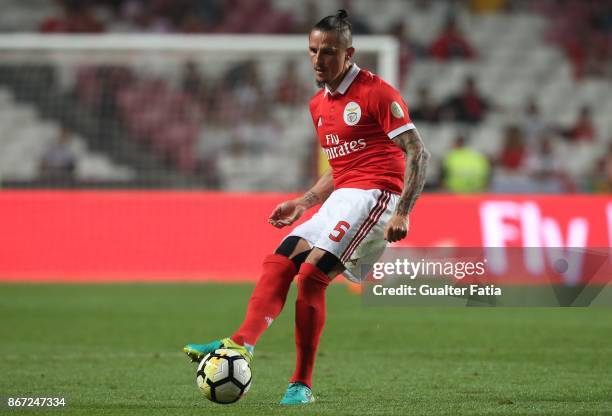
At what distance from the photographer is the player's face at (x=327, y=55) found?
19.9 ft

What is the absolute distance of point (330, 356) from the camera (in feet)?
27.9

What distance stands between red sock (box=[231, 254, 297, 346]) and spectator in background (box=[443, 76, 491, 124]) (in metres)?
13.9

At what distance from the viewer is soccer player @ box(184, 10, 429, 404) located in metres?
5.88

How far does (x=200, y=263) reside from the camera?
48.5 ft

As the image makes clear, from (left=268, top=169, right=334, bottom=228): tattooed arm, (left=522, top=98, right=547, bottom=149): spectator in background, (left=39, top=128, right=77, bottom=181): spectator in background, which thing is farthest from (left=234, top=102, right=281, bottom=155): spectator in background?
(left=268, top=169, right=334, bottom=228): tattooed arm

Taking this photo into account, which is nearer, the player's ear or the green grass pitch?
the green grass pitch

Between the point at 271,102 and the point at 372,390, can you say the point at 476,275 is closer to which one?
the point at 372,390

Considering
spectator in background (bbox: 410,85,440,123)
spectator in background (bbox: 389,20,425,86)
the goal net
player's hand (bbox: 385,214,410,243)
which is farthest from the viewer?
spectator in background (bbox: 389,20,425,86)

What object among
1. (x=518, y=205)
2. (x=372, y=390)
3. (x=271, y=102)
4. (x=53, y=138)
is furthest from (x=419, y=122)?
(x=372, y=390)

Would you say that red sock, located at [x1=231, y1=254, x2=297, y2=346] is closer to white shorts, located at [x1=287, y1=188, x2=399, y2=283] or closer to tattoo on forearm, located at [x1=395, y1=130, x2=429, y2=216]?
white shorts, located at [x1=287, y1=188, x2=399, y2=283]

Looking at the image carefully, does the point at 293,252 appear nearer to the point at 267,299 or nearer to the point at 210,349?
the point at 267,299

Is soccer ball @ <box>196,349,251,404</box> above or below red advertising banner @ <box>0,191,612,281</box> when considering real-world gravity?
below

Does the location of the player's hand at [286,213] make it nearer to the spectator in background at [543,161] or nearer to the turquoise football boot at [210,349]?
the turquoise football boot at [210,349]

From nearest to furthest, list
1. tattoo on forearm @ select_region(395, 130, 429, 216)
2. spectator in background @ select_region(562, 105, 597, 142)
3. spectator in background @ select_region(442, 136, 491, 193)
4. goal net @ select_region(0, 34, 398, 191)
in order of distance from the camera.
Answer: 1. tattoo on forearm @ select_region(395, 130, 429, 216)
2. goal net @ select_region(0, 34, 398, 191)
3. spectator in background @ select_region(442, 136, 491, 193)
4. spectator in background @ select_region(562, 105, 597, 142)
